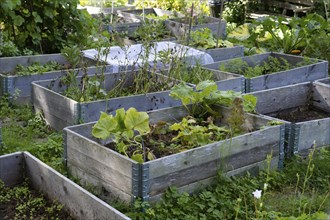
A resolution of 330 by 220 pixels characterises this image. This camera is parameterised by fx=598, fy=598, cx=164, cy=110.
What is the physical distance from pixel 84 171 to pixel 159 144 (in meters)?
0.66

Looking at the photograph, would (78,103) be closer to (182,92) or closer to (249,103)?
(182,92)

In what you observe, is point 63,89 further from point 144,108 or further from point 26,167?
point 26,167

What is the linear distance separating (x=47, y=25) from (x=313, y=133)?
14.4 feet

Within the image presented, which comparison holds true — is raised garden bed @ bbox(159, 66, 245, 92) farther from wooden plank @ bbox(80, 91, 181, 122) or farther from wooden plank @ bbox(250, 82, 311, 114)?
wooden plank @ bbox(250, 82, 311, 114)

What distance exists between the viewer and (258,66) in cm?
767

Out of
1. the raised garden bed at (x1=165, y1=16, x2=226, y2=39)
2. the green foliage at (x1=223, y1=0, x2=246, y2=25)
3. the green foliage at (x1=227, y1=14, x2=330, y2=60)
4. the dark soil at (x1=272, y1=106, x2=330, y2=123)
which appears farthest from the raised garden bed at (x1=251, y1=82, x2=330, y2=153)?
the green foliage at (x1=223, y1=0, x2=246, y2=25)

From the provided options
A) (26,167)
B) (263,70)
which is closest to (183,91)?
(26,167)

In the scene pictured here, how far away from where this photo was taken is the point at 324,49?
8.73 meters

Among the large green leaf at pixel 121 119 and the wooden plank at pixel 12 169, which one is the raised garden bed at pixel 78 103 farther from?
the large green leaf at pixel 121 119

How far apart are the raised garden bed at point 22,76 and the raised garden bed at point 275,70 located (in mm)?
1627

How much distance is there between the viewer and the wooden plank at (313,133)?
5.40 metres

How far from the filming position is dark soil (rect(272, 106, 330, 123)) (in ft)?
21.5

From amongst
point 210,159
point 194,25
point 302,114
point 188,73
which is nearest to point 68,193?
point 210,159

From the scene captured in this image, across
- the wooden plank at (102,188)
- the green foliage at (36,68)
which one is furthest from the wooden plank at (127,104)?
the green foliage at (36,68)
